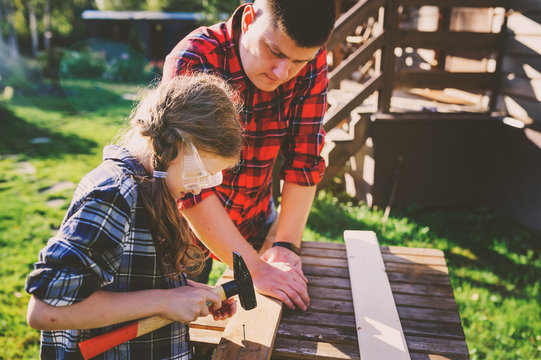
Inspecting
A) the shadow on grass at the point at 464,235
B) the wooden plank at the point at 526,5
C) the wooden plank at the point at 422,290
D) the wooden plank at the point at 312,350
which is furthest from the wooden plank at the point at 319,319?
the wooden plank at the point at 526,5

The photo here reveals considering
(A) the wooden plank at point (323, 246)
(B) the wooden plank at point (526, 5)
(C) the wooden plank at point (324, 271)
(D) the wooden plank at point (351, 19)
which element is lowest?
(A) the wooden plank at point (323, 246)

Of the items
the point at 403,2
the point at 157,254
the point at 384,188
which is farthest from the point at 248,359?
the point at 403,2

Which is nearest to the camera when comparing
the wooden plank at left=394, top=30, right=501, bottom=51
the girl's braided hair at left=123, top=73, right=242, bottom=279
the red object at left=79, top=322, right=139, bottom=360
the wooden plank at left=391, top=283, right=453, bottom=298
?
the red object at left=79, top=322, right=139, bottom=360

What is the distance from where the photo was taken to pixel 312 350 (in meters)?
1.57

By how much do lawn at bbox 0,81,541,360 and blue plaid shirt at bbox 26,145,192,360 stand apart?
0.71 metres

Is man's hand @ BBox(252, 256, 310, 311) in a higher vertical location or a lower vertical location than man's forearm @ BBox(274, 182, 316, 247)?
lower

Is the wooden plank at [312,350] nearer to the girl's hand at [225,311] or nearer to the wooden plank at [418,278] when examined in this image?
the girl's hand at [225,311]

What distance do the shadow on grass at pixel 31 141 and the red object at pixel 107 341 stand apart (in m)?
6.89

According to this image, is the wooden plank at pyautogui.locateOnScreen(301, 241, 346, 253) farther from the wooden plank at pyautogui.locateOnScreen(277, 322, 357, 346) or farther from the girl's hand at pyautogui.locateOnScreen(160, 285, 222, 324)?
the girl's hand at pyautogui.locateOnScreen(160, 285, 222, 324)

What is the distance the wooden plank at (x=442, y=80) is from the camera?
494cm

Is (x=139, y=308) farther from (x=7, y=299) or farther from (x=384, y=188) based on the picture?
(x=384, y=188)

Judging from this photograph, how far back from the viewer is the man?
1.72 meters

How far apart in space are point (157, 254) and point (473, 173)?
187 inches

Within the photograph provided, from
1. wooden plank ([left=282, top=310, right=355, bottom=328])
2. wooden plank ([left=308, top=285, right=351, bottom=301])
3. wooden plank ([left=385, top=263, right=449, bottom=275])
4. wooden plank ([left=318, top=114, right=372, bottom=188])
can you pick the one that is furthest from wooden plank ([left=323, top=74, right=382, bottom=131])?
wooden plank ([left=282, top=310, right=355, bottom=328])
